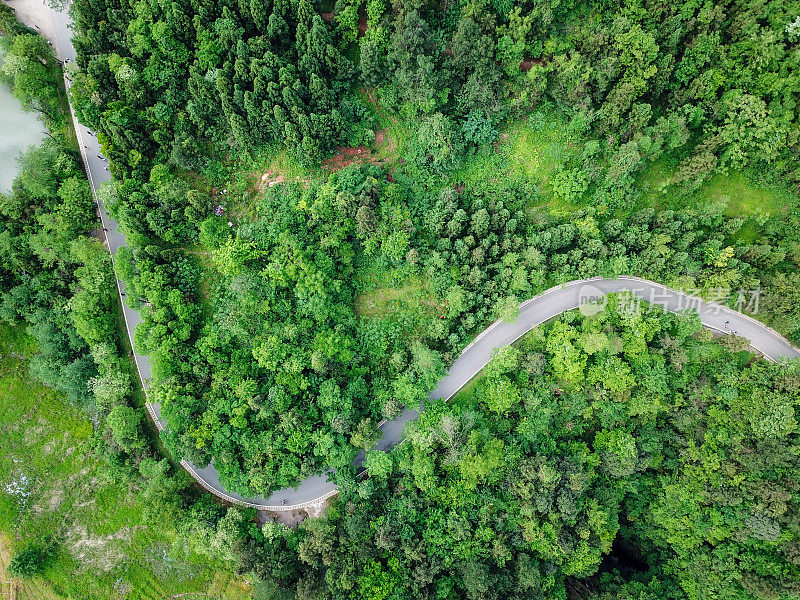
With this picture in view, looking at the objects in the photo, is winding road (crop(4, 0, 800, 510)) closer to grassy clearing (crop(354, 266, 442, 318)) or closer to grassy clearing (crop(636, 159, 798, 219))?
grassy clearing (crop(354, 266, 442, 318))

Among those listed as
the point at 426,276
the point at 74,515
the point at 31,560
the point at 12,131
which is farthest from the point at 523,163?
the point at 31,560

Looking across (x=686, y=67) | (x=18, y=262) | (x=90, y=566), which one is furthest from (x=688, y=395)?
(x=18, y=262)

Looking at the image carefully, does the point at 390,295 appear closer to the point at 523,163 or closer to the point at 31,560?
the point at 523,163

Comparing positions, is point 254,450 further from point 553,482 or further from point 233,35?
point 233,35

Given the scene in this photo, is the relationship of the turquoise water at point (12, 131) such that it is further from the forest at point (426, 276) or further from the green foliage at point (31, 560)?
the green foliage at point (31, 560)

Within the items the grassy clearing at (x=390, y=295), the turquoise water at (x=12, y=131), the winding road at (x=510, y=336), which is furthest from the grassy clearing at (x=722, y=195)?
the turquoise water at (x=12, y=131)
